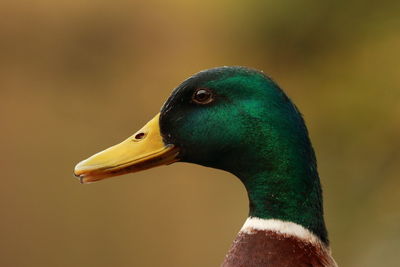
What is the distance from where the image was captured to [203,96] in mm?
2227

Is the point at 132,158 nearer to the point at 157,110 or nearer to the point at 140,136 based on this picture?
the point at 140,136

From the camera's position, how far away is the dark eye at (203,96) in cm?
222

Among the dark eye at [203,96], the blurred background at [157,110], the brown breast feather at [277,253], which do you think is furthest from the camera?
the blurred background at [157,110]

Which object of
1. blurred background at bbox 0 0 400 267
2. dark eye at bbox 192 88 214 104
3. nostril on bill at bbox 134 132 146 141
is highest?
dark eye at bbox 192 88 214 104

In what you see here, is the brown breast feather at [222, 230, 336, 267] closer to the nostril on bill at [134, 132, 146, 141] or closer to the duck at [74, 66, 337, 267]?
the duck at [74, 66, 337, 267]

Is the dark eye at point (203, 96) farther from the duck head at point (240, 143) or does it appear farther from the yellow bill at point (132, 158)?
the yellow bill at point (132, 158)

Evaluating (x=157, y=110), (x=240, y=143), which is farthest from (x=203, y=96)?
(x=157, y=110)

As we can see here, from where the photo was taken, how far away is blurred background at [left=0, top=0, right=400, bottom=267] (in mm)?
3645

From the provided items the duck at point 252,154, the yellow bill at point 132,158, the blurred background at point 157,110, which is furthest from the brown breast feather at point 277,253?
the blurred background at point 157,110

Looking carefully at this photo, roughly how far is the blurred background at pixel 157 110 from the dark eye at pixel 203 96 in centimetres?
106

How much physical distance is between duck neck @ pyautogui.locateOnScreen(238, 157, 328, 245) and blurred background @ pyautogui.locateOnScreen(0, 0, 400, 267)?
35.8 inches

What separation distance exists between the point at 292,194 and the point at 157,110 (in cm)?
646

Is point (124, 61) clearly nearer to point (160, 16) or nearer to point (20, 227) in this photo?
point (160, 16)

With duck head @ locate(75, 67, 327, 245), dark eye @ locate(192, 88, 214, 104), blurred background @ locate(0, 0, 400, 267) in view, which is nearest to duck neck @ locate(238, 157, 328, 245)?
duck head @ locate(75, 67, 327, 245)
